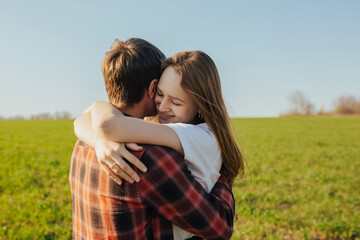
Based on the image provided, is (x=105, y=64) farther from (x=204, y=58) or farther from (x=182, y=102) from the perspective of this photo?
(x=204, y=58)

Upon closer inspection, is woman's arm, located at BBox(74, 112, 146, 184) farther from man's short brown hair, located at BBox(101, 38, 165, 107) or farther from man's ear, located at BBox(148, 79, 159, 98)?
man's ear, located at BBox(148, 79, 159, 98)

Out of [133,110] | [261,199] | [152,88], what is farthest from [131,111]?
[261,199]

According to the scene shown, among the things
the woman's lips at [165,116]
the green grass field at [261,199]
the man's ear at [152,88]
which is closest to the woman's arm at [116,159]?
the man's ear at [152,88]

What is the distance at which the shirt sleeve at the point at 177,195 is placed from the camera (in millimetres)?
1407

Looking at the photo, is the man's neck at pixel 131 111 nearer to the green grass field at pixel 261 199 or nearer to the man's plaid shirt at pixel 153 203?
the man's plaid shirt at pixel 153 203

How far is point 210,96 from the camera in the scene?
6.75 ft

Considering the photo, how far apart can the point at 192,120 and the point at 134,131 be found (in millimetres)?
774

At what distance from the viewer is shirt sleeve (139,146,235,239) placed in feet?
4.62

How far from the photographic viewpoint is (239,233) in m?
5.04

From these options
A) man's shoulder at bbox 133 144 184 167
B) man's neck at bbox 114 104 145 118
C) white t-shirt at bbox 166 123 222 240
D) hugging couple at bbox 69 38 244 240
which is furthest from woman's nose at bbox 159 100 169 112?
man's shoulder at bbox 133 144 184 167

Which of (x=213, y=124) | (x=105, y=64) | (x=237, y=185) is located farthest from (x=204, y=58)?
(x=237, y=185)

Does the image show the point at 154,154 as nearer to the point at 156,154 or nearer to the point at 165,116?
the point at 156,154

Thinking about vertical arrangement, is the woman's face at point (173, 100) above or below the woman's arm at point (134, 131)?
above

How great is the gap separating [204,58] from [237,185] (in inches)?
256
